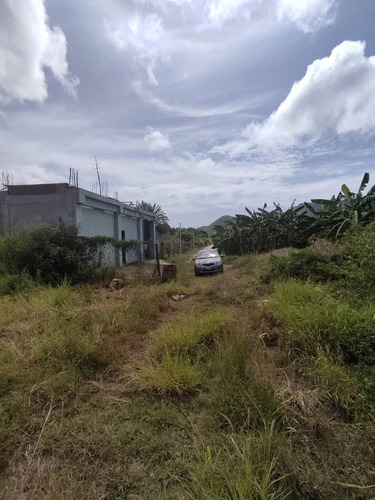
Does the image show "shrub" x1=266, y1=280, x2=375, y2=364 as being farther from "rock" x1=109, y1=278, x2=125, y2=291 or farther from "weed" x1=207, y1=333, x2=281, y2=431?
"rock" x1=109, y1=278, x2=125, y2=291

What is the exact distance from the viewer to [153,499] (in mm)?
1878

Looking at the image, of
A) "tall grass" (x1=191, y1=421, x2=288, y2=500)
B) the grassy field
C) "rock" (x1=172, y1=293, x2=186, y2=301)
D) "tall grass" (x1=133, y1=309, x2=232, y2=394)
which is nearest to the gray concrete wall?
"rock" (x1=172, y1=293, x2=186, y2=301)

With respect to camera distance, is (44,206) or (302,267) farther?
(44,206)

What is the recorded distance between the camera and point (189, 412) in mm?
2729

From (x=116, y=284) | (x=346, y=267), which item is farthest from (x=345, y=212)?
(x=116, y=284)

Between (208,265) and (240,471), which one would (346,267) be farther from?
(208,265)

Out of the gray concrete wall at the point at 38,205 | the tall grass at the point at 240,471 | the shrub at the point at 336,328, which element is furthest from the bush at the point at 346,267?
the gray concrete wall at the point at 38,205

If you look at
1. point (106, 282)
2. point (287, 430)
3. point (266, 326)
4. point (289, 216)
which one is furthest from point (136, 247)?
point (289, 216)

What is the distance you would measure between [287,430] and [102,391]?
6.49 ft

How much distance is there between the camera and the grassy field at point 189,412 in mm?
1949

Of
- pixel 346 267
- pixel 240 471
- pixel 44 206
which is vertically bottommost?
pixel 240 471

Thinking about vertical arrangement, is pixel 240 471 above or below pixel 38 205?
below

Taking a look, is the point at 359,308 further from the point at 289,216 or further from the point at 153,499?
the point at 289,216

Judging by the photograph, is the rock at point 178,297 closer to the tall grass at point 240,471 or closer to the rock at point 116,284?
the rock at point 116,284
